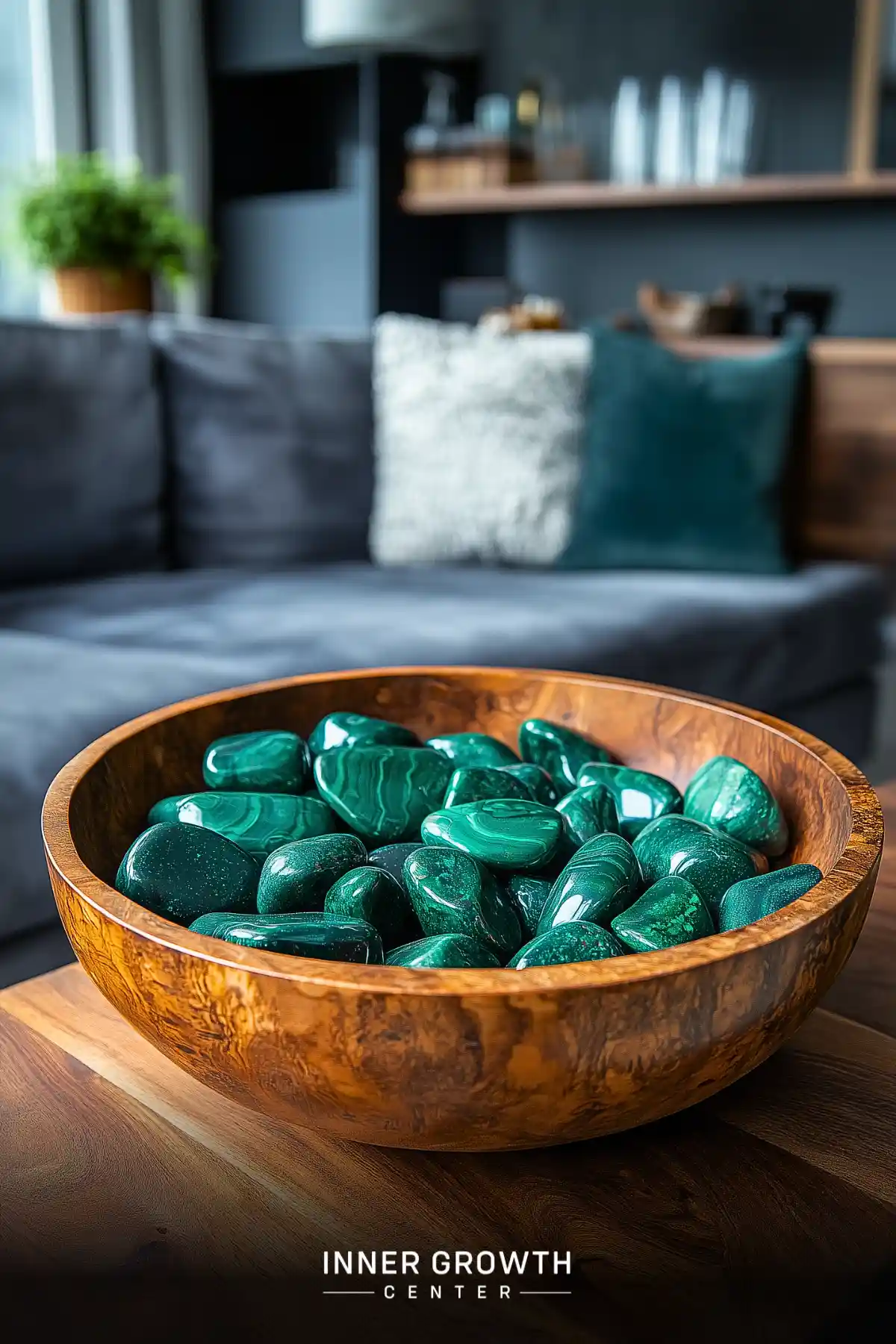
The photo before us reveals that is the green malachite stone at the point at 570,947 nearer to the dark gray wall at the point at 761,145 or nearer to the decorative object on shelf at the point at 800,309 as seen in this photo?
the decorative object on shelf at the point at 800,309

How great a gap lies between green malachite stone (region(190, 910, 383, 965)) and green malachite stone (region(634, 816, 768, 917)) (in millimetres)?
138

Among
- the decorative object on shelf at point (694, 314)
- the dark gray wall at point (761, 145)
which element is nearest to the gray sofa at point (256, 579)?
the decorative object on shelf at point (694, 314)

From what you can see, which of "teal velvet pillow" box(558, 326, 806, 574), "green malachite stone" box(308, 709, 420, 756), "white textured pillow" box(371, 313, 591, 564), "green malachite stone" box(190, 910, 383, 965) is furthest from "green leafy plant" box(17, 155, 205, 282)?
Answer: "green malachite stone" box(190, 910, 383, 965)

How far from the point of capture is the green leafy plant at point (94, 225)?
252cm

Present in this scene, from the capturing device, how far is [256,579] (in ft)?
6.46

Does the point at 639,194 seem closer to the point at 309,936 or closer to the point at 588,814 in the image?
the point at 588,814

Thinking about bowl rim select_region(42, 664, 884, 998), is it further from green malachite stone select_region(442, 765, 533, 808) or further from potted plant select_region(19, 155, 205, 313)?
potted plant select_region(19, 155, 205, 313)

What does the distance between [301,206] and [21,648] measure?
2734 mm

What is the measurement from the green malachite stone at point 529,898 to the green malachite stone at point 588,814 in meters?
0.05

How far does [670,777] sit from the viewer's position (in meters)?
0.69

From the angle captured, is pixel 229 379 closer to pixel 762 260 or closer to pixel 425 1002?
pixel 425 1002

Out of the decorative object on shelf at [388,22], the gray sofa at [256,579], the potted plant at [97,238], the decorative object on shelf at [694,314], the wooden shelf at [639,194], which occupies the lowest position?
the gray sofa at [256,579]

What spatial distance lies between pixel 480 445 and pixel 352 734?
1.48 meters

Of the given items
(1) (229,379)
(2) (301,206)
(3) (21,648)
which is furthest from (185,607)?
(2) (301,206)
